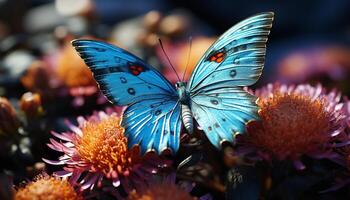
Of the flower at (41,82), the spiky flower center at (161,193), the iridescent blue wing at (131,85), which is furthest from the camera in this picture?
the flower at (41,82)

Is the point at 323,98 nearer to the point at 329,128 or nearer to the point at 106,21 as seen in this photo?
the point at 329,128

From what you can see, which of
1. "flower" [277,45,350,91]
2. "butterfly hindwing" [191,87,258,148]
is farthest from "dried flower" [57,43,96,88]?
"flower" [277,45,350,91]

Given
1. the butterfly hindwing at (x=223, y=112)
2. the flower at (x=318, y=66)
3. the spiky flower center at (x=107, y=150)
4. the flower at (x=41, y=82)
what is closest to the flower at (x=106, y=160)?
the spiky flower center at (x=107, y=150)

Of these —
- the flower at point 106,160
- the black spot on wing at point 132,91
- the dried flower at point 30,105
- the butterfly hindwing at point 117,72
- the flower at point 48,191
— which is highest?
the butterfly hindwing at point 117,72

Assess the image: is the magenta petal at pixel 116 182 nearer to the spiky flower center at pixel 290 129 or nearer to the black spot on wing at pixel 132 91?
the black spot on wing at pixel 132 91

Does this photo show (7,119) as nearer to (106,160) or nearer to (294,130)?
(106,160)

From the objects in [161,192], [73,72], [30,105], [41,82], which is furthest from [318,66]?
[161,192]

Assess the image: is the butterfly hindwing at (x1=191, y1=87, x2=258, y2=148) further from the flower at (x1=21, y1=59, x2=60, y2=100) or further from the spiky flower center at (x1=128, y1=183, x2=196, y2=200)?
the flower at (x1=21, y1=59, x2=60, y2=100)
